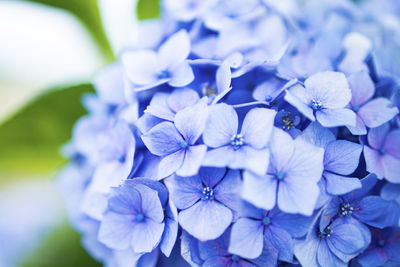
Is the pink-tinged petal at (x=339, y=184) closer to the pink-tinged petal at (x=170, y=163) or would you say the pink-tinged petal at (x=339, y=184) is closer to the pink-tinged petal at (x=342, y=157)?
the pink-tinged petal at (x=342, y=157)

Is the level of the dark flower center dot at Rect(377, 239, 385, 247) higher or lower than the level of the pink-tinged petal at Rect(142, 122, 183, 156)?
lower

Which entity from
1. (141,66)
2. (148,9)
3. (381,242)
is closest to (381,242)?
(381,242)

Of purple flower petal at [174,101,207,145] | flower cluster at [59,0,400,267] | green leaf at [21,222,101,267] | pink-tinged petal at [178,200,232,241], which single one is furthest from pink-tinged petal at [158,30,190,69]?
green leaf at [21,222,101,267]

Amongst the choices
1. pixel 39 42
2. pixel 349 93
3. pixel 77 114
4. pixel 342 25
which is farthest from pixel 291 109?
pixel 39 42

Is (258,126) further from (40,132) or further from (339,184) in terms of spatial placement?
(40,132)

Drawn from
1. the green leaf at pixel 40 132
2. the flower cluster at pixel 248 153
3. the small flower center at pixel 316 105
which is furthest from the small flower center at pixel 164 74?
the green leaf at pixel 40 132

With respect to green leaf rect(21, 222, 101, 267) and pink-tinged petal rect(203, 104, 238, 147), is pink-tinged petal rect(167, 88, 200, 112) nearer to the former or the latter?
pink-tinged petal rect(203, 104, 238, 147)

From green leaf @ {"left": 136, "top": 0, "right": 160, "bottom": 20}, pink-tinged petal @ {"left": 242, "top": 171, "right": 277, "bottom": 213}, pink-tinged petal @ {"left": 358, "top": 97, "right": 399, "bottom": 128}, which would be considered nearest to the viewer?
pink-tinged petal @ {"left": 242, "top": 171, "right": 277, "bottom": 213}

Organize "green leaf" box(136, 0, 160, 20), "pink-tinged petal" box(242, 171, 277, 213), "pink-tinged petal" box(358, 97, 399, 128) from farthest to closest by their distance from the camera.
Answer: "green leaf" box(136, 0, 160, 20)
"pink-tinged petal" box(358, 97, 399, 128)
"pink-tinged petal" box(242, 171, 277, 213)
